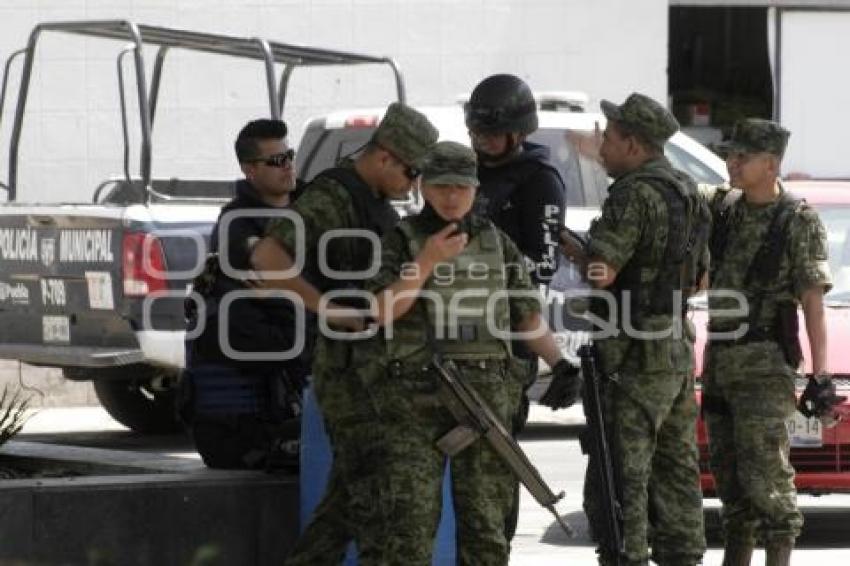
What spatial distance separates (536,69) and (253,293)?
1104 cm

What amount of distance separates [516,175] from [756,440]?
1.56 meters

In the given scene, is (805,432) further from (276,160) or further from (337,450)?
(337,450)

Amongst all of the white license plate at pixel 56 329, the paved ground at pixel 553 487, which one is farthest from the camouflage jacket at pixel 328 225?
the white license plate at pixel 56 329

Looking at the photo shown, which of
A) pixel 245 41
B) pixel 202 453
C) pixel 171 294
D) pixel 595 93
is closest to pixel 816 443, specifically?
pixel 202 453

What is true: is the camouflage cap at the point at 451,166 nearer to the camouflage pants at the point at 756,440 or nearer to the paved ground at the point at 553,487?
the camouflage pants at the point at 756,440

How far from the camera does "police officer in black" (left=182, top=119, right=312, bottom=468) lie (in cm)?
822

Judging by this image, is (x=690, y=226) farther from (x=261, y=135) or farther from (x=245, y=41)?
(x=245, y=41)

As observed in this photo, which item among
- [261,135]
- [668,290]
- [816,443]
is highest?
[261,135]

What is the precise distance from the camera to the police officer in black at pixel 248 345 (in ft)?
27.0

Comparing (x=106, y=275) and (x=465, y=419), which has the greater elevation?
(x=465, y=419)

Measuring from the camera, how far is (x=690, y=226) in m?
8.23

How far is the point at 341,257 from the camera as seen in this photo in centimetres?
733

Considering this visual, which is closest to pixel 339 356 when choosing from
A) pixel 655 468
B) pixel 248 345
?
pixel 248 345

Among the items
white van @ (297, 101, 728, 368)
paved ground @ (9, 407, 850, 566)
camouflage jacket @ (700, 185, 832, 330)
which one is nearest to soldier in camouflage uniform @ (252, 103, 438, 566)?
camouflage jacket @ (700, 185, 832, 330)
